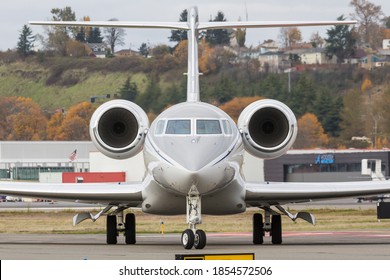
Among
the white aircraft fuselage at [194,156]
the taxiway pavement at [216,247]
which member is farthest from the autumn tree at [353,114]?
the white aircraft fuselage at [194,156]

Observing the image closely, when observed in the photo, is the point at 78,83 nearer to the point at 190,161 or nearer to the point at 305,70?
the point at 305,70

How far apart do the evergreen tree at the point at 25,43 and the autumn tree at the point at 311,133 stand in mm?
26469

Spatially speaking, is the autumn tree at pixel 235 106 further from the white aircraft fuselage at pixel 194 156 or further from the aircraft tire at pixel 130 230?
the white aircraft fuselage at pixel 194 156

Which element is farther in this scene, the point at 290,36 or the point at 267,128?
the point at 290,36

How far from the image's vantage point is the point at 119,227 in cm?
2852

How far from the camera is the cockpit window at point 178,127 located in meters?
25.0

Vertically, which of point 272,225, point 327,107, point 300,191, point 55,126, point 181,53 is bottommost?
point 272,225

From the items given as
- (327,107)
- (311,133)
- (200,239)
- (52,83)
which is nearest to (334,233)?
(200,239)

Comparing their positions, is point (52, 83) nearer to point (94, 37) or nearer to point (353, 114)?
point (94, 37)

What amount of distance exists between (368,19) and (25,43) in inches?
→ 1629

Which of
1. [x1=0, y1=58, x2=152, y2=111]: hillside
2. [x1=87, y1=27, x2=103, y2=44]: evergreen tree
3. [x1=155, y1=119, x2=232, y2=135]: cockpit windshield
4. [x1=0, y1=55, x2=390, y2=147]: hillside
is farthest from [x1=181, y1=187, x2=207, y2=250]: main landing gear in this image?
[x1=87, y1=27, x2=103, y2=44]: evergreen tree

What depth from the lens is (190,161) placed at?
2398cm

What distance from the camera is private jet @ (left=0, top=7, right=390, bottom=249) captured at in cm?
2448
